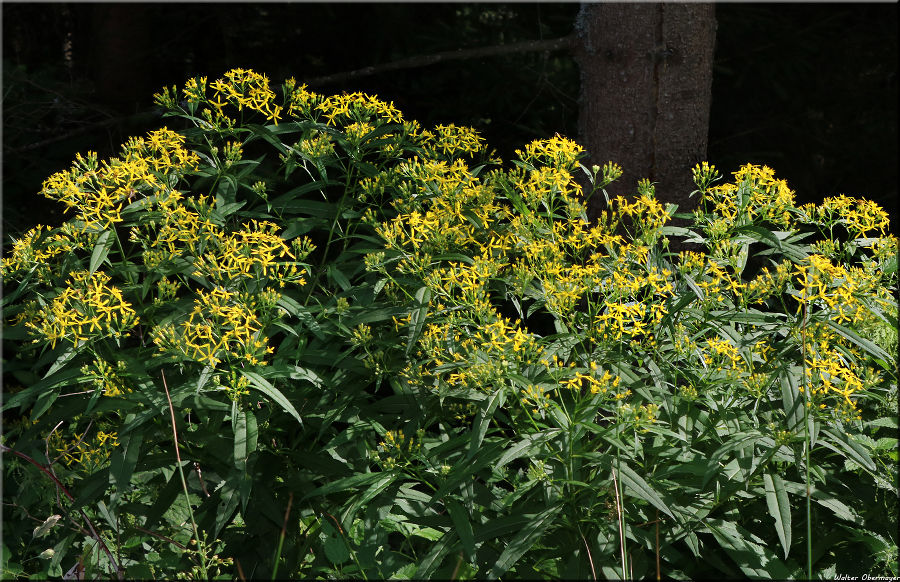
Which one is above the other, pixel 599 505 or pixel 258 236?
pixel 258 236

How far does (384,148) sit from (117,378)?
1.23 m

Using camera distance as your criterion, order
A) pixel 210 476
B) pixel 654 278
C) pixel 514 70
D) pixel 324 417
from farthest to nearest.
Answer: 1. pixel 514 70
2. pixel 210 476
3. pixel 324 417
4. pixel 654 278

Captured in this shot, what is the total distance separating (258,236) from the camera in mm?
2598

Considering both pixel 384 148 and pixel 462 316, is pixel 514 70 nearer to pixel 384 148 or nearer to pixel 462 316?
pixel 384 148

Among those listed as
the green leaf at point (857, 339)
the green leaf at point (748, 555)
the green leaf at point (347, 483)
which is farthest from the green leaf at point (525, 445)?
the green leaf at point (857, 339)

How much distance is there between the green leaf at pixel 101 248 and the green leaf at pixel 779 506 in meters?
2.09

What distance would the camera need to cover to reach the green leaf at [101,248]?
2.63m

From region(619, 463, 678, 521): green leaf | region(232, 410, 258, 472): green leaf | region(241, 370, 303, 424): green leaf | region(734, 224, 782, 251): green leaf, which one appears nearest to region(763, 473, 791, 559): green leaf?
region(619, 463, 678, 521): green leaf

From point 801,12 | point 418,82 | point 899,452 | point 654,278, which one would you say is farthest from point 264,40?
point 899,452

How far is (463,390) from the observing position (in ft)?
8.21

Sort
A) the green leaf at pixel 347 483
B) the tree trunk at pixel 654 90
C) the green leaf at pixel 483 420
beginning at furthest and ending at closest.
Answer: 1. the tree trunk at pixel 654 90
2. the green leaf at pixel 347 483
3. the green leaf at pixel 483 420

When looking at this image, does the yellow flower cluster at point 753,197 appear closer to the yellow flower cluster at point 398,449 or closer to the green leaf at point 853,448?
the green leaf at point 853,448

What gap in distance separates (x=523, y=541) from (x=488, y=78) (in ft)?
14.0

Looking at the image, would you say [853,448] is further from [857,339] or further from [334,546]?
[334,546]
